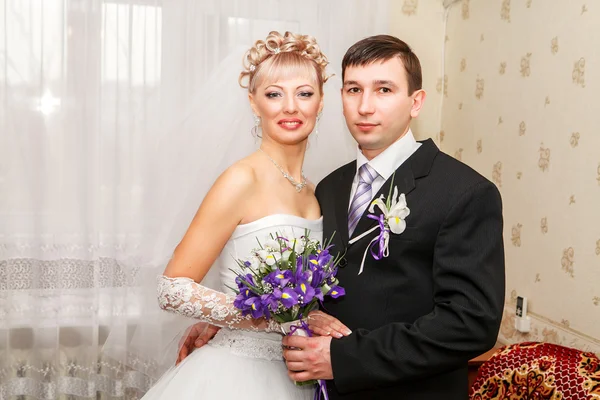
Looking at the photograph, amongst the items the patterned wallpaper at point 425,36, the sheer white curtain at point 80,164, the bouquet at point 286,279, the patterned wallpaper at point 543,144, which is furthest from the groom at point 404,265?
the patterned wallpaper at point 425,36

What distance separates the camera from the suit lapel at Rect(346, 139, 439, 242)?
72.8 inches

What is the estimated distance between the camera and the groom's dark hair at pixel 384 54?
1925mm

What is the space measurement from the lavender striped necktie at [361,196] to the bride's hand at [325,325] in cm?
27

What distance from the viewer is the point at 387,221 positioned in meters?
1.78

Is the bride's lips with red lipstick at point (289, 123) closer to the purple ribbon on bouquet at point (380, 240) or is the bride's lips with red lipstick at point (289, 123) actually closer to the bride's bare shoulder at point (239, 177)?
the bride's bare shoulder at point (239, 177)

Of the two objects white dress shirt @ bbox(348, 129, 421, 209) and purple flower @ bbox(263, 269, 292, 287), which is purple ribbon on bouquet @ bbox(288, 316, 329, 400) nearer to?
purple flower @ bbox(263, 269, 292, 287)

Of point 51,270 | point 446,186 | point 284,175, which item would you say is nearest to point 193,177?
point 284,175

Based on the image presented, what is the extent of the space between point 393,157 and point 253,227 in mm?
519

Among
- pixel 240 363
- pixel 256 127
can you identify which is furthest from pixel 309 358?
pixel 256 127

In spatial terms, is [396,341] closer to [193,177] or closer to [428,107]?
[193,177]

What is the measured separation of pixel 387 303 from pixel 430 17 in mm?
2871

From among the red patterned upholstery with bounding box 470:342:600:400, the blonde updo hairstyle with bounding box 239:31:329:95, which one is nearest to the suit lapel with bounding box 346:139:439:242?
the blonde updo hairstyle with bounding box 239:31:329:95

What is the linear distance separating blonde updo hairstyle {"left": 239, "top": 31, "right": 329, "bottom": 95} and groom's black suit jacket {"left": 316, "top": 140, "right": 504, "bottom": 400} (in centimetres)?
58

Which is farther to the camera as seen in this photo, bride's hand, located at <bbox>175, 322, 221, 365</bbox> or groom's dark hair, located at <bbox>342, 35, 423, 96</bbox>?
bride's hand, located at <bbox>175, 322, 221, 365</bbox>
